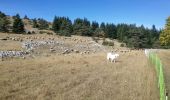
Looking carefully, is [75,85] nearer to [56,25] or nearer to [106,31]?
[56,25]

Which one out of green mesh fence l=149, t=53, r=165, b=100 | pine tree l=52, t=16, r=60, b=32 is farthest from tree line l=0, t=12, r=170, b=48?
green mesh fence l=149, t=53, r=165, b=100

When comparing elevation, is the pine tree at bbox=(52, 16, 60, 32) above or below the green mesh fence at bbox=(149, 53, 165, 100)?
above

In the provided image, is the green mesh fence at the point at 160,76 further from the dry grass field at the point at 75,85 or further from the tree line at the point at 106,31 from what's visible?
the tree line at the point at 106,31

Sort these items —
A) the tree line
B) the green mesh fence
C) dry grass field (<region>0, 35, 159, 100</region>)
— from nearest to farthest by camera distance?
the green mesh fence → dry grass field (<region>0, 35, 159, 100</region>) → the tree line

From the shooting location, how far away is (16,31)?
10131 cm

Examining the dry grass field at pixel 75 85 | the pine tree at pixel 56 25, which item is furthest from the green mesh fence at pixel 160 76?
the pine tree at pixel 56 25

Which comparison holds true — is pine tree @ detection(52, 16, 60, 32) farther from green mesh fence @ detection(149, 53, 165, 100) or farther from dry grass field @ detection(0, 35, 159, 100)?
green mesh fence @ detection(149, 53, 165, 100)

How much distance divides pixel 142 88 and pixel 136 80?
10.1ft

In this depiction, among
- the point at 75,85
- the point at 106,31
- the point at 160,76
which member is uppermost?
the point at 106,31

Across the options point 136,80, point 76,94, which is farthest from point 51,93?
point 136,80

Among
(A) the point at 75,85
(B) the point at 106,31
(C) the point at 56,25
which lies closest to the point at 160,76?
(A) the point at 75,85

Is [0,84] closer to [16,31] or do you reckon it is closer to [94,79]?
[94,79]

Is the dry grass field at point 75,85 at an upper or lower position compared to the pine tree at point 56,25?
lower

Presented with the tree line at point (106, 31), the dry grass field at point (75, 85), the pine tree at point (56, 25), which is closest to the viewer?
the dry grass field at point (75, 85)
